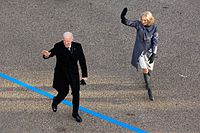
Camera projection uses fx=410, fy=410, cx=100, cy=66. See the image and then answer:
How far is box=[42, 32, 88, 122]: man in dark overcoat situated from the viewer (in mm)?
6559

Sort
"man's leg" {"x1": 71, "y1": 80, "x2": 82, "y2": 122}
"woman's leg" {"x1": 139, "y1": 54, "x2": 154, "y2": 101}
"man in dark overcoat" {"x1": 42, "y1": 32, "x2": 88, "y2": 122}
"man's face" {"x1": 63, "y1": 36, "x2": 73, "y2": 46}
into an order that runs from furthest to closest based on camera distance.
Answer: "woman's leg" {"x1": 139, "y1": 54, "x2": 154, "y2": 101}
"man's leg" {"x1": 71, "y1": 80, "x2": 82, "y2": 122}
"man in dark overcoat" {"x1": 42, "y1": 32, "x2": 88, "y2": 122}
"man's face" {"x1": 63, "y1": 36, "x2": 73, "y2": 46}

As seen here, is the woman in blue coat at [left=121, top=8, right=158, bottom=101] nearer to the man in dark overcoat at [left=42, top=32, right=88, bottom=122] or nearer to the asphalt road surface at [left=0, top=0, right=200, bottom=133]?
the asphalt road surface at [left=0, top=0, right=200, bottom=133]

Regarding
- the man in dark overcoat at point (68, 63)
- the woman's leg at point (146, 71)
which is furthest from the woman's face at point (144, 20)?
the man in dark overcoat at point (68, 63)

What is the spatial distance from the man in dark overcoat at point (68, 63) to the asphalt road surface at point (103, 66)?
0.71 meters

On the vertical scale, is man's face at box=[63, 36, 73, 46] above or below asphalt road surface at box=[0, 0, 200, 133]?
above

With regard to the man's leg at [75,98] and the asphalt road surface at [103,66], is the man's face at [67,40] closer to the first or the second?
the man's leg at [75,98]

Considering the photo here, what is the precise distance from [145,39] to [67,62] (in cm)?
159

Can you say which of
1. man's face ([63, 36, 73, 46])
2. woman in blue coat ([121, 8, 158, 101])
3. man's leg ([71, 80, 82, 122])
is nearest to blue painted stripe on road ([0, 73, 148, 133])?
man's leg ([71, 80, 82, 122])

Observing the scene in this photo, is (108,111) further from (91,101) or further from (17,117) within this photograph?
(17,117)

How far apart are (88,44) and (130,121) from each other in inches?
103

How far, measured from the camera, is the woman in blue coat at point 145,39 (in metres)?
7.26

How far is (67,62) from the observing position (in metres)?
6.66

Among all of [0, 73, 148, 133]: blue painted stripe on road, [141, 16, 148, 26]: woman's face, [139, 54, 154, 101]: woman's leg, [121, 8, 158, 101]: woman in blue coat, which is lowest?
[0, 73, 148, 133]: blue painted stripe on road

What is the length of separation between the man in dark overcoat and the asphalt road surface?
71cm
